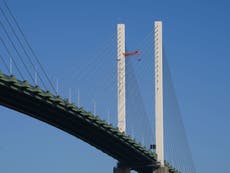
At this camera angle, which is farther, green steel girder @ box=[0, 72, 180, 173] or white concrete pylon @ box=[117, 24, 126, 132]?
white concrete pylon @ box=[117, 24, 126, 132]

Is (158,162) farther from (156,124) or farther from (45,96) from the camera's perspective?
(45,96)

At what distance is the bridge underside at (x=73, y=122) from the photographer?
200 feet

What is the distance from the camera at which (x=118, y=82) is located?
76.3 metres

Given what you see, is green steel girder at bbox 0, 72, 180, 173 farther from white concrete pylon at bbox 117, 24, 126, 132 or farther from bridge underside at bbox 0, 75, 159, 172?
white concrete pylon at bbox 117, 24, 126, 132

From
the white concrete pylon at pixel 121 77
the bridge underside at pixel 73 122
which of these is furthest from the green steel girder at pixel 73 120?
the white concrete pylon at pixel 121 77

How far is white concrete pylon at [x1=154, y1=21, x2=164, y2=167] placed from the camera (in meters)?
77.6

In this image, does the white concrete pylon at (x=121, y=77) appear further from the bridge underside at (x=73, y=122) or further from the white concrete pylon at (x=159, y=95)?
the white concrete pylon at (x=159, y=95)

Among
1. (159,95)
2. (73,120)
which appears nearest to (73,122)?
(73,120)

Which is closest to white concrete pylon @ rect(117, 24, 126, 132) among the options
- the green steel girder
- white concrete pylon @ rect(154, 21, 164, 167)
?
the green steel girder

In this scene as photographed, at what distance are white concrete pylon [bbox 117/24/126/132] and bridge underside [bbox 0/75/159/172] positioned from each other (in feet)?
6.75

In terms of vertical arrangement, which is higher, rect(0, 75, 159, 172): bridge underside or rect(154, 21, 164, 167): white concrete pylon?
rect(154, 21, 164, 167): white concrete pylon

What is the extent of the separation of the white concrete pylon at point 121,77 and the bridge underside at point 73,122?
6.75ft

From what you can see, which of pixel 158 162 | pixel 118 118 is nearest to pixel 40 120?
pixel 118 118

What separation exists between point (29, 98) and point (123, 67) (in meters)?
16.6
